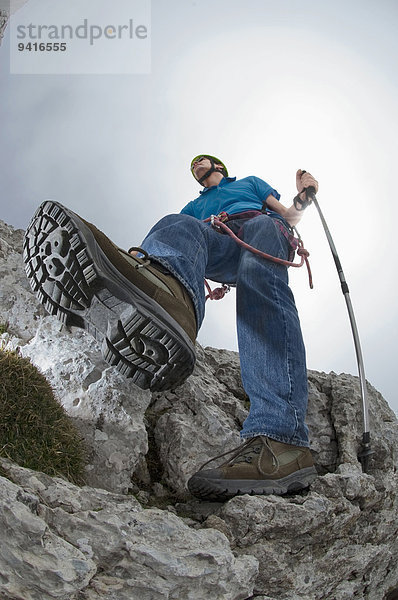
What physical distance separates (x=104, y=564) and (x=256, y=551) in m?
1.16

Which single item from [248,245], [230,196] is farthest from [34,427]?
[230,196]

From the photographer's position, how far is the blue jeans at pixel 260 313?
141 inches

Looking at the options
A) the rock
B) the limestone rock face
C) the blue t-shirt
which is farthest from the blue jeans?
the rock

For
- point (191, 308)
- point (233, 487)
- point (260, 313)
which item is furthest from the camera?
point (260, 313)

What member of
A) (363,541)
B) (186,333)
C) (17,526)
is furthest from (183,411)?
(17,526)

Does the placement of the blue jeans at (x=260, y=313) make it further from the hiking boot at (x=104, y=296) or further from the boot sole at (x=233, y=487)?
the hiking boot at (x=104, y=296)

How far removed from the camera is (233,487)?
319 cm

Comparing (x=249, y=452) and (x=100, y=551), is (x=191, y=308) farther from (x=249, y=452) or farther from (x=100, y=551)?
(x=100, y=551)

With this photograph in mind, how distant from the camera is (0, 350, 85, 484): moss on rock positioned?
102 inches

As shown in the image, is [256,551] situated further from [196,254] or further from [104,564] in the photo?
[196,254]

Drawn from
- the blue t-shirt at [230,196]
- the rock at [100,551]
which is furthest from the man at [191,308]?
the rock at [100,551]

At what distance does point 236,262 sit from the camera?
4.48 meters

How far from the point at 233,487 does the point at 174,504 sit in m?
0.44

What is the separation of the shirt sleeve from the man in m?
0.49
